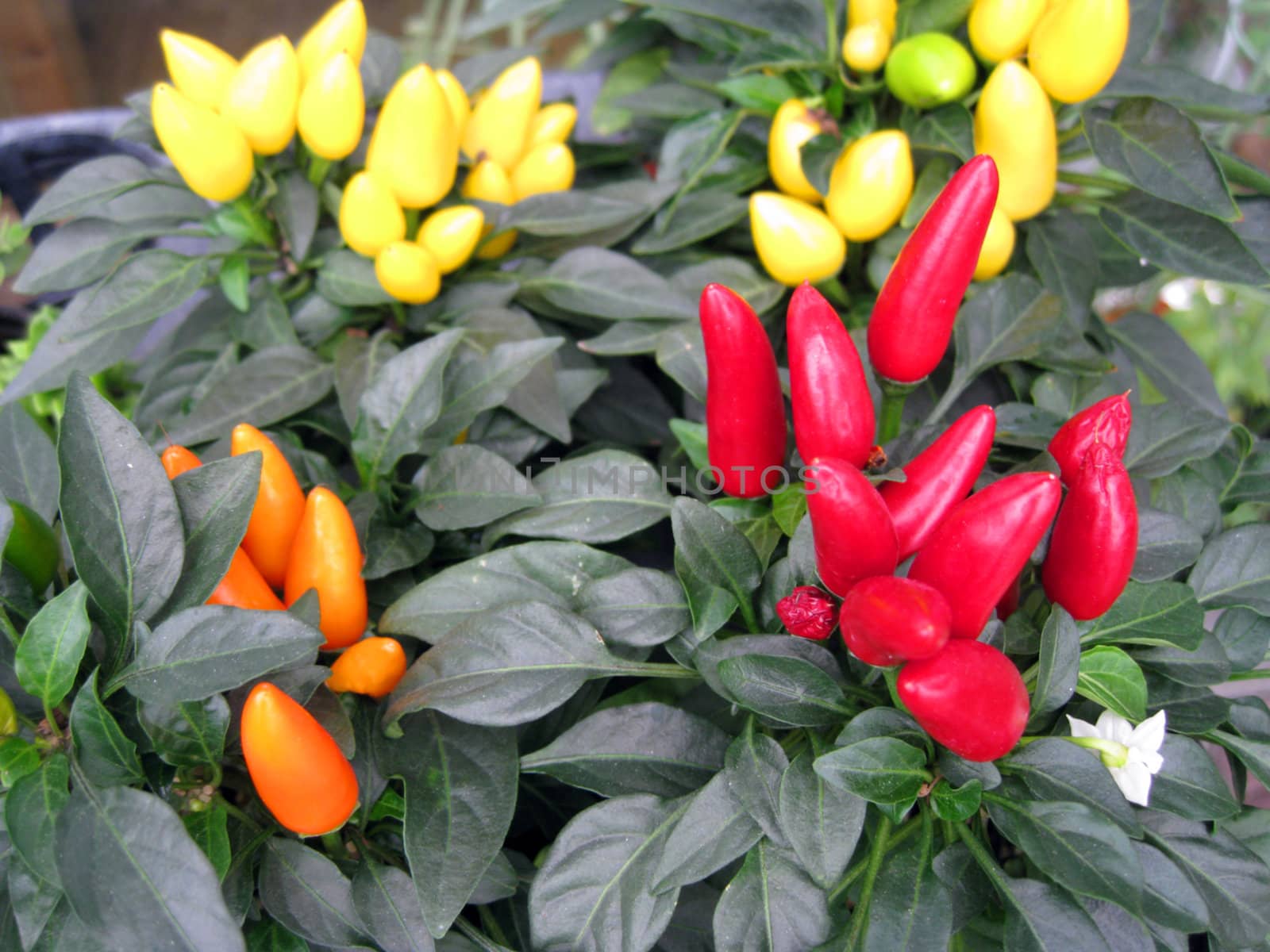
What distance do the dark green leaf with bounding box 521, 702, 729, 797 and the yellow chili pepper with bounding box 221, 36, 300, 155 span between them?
1.72 ft

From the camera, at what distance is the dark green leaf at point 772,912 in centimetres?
52

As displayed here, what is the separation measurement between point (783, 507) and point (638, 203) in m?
0.36

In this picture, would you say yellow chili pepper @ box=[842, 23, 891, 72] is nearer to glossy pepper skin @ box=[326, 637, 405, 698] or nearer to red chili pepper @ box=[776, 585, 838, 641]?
red chili pepper @ box=[776, 585, 838, 641]

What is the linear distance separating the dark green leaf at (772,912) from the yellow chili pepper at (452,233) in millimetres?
522

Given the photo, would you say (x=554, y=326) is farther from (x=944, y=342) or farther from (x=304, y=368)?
(x=944, y=342)

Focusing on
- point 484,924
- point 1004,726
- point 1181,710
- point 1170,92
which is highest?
point 1170,92

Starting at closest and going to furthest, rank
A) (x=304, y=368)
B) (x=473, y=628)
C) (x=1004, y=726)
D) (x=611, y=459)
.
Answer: (x=1004, y=726), (x=473, y=628), (x=611, y=459), (x=304, y=368)

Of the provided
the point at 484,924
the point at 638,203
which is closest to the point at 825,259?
the point at 638,203

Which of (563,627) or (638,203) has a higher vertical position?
(638,203)

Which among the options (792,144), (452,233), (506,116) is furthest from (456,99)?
(792,144)

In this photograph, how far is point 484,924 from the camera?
610 mm

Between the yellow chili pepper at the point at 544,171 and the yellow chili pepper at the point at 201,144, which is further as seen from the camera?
the yellow chili pepper at the point at 544,171

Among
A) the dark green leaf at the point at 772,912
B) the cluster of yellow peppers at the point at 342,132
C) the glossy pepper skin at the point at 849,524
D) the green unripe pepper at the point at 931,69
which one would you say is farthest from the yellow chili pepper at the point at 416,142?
the dark green leaf at the point at 772,912

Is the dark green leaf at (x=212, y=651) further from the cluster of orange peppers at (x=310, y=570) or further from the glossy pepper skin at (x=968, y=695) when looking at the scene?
the glossy pepper skin at (x=968, y=695)
